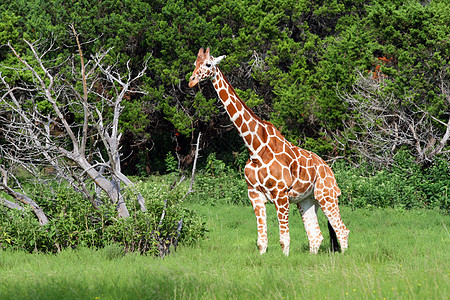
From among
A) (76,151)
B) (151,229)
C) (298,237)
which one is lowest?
(298,237)

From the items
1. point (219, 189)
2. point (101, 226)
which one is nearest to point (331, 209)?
point (101, 226)

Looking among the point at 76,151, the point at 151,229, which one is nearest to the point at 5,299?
the point at 151,229

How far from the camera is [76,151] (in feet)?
27.6

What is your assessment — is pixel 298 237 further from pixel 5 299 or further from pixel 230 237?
pixel 5 299

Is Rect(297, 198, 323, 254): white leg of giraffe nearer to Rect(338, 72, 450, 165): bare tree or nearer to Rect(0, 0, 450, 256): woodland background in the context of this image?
Rect(0, 0, 450, 256): woodland background

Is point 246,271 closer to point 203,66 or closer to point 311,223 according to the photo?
point 311,223

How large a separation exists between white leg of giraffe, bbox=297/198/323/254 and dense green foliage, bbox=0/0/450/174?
745cm

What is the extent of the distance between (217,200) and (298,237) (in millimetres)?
4915

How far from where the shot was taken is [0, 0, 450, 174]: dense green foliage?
52.8 ft

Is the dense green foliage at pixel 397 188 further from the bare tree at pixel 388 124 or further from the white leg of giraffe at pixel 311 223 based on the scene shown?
the white leg of giraffe at pixel 311 223

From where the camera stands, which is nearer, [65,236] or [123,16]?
[65,236]

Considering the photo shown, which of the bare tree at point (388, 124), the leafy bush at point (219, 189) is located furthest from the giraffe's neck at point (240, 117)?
the bare tree at point (388, 124)

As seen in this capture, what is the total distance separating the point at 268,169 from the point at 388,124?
341 inches

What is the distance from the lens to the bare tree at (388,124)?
13.8 m
